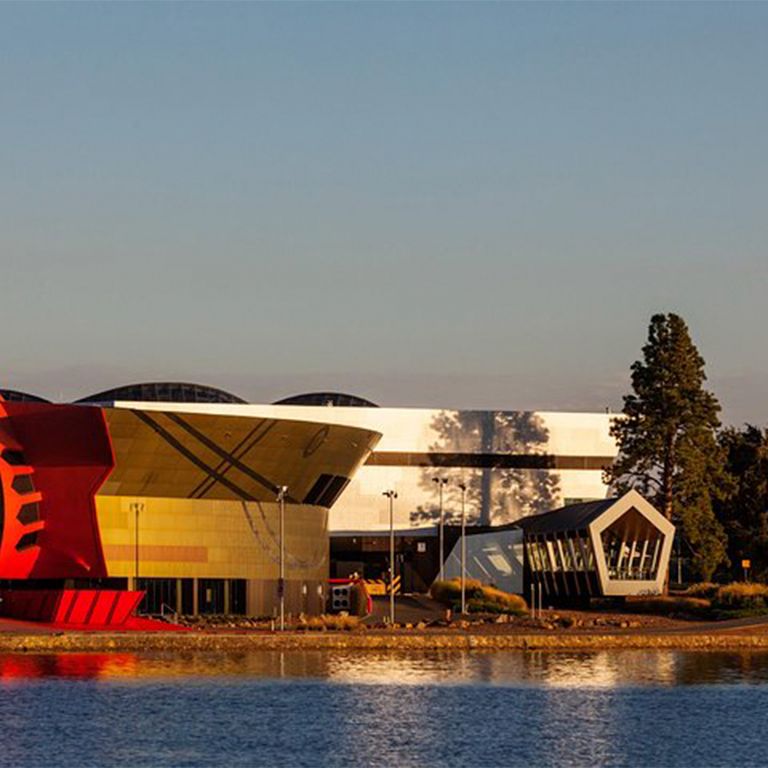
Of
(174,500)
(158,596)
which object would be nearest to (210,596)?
(158,596)

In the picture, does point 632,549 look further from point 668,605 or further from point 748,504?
point 748,504

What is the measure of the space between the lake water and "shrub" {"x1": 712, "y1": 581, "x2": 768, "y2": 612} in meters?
18.5

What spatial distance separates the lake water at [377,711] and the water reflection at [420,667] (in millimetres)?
136

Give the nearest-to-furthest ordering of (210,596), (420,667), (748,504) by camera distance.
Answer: (420,667) → (210,596) → (748,504)

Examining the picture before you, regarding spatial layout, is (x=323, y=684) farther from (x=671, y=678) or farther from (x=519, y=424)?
(x=519, y=424)

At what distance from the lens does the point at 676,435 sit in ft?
440

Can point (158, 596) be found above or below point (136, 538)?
below

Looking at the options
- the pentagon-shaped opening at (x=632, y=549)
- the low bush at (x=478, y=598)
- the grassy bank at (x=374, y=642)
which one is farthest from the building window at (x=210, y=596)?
the pentagon-shaped opening at (x=632, y=549)

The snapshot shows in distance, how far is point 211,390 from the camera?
500 ft

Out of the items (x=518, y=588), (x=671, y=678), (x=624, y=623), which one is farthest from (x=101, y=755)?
(x=518, y=588)

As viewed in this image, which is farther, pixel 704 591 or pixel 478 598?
pixel 478 598

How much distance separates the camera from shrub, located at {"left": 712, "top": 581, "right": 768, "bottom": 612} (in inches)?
4555

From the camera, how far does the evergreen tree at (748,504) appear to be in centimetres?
14962

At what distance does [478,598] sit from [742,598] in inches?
684
